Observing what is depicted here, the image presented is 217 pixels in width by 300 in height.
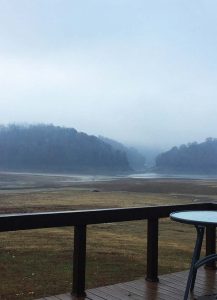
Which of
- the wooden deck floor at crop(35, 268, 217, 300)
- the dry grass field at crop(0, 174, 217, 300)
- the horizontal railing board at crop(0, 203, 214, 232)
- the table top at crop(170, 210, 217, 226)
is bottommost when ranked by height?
the dry grass field at crop(0, 174, 217, 300)

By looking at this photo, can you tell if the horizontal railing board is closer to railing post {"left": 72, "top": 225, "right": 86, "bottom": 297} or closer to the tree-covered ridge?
railing post {"left": 72, "top": 225, "right": 86, "bottom": 297}

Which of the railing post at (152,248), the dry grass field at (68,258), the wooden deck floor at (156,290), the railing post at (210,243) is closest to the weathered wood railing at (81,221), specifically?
the railing post at (152,248)

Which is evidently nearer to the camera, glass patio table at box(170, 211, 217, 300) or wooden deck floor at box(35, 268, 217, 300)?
glass patio table at box(170, 211, 217, 300)

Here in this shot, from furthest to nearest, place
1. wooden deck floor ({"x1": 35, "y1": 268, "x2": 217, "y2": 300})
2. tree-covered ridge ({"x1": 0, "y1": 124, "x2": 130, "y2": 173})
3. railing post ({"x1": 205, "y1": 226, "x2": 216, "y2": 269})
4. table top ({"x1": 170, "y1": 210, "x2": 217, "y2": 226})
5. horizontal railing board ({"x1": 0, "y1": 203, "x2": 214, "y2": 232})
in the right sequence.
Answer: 1. tree-covered ridge ({"x1": 0, "y1": 124, "x2": 130, "y2": 173})
2. railing post ({"x1": 205, "y1": 226, "x2": 216, "y2": 269})
3. wooden deck floor ({"x1": 35, "y1": 268, "x2": 217, "y2": 300})
4. horizontal railing board ({"x1": 0, "y1": 203, "x2": 214, "y2": 232})
5. table top ({"x1": 170, "y1": 210, "x2": 217, "y2": 226})

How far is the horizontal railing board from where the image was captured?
3.89m

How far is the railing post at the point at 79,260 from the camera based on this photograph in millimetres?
4473

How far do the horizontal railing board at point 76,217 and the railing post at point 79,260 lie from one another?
11 centimetres

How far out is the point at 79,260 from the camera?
14.7 ft

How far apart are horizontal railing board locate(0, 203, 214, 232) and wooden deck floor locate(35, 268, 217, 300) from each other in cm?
75

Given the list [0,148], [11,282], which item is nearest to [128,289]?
[11,282]

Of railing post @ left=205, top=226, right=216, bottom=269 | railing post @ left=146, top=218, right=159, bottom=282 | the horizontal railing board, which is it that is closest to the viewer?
the horizontal railing board

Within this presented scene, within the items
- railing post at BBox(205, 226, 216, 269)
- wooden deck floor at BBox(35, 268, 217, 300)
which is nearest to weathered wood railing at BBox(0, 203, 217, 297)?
wooden deck floor at BBox(35, 268, 217, 300)

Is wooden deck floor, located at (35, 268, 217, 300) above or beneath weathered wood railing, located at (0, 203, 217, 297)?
beneath

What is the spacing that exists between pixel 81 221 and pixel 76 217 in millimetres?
83
